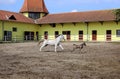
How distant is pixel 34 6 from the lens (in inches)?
2010

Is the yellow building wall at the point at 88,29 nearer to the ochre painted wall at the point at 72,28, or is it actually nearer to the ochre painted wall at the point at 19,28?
the ochre painted wall at the point at 72,28

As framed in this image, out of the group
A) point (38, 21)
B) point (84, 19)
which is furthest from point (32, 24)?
point (84, 19)

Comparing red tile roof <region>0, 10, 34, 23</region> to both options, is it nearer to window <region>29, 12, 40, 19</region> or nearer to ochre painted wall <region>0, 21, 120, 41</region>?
ochre painted wall <region>0, 21, 120, 41</region>

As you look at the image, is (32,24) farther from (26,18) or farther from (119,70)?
(119,70)

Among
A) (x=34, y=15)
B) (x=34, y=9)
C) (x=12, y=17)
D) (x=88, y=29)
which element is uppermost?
(x=34, y=9)

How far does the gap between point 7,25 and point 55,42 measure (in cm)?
2364

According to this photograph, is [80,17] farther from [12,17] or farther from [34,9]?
[12,17]

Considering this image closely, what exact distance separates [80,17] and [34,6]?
415 inches

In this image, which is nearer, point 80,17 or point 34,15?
point 80,17

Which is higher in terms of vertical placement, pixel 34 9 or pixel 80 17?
pixel 34 9

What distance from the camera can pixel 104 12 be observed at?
1719 inches

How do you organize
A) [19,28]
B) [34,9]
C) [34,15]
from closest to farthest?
[19,28]
[34,15]
[34,9]

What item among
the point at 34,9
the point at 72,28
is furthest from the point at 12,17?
the point at 72,28

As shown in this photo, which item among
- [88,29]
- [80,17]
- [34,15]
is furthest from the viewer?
[34,15]
